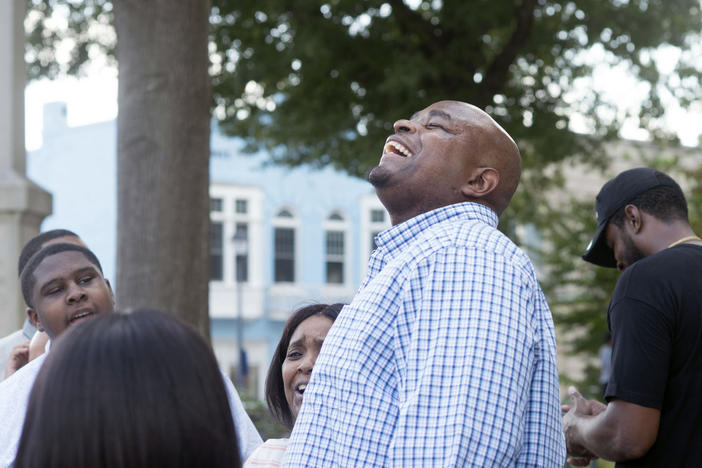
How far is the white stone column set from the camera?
20.9ft

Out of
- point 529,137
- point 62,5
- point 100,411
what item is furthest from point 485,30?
point 100,411

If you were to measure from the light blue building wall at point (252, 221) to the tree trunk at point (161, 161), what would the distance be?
2331 centimetres

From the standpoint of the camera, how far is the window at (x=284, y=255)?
32.3m

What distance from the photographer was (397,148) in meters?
2.78

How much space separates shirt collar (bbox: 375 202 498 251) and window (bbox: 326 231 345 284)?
98.7ft

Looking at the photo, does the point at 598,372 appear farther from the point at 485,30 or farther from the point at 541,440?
the point at 541,440

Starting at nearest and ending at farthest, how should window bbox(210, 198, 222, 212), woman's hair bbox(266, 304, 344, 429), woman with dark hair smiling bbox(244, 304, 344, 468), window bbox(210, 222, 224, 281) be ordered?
woman with dark hair smiling bbox(244, 304, 344, 468) < woman's hair bbox(266, 304, 344, 429) < window bbox(210, 222, 224, 281) < window bbox(210, 198, 222, 212)

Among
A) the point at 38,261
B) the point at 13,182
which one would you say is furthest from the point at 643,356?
the point at 13,182

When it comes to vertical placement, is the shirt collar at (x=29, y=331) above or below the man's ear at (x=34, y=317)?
below

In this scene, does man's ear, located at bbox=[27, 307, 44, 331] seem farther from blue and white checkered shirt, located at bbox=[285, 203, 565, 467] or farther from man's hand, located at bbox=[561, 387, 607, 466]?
man's hand, located at bbox=[561, 387, 607, 466]

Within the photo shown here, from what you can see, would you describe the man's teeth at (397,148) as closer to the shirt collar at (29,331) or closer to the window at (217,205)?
the shirt collar at (29,331)

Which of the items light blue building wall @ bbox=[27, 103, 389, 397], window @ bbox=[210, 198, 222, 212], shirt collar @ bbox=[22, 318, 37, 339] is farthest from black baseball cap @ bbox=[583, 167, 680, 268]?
window @ bbox=[210, 198, 222, 212]

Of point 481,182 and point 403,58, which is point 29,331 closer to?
point 481,182

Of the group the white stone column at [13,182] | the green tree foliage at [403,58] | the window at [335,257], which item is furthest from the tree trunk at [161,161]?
the window at [335,257]
